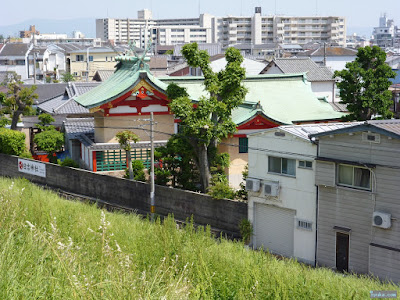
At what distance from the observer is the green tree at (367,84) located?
2716 centimetres

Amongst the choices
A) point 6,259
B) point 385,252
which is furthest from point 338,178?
point 6,259

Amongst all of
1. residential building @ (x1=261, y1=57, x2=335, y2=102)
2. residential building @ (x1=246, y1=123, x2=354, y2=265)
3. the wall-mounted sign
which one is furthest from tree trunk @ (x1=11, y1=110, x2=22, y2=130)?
residential building @ (x1=261, y1=57, x2=335, y2=102)

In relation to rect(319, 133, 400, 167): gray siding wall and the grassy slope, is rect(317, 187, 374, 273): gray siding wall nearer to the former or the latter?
rect(319, 133, 400, 167): gray siding wall

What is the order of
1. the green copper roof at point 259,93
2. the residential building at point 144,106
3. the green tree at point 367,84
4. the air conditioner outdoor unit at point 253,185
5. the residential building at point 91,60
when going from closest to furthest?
1. the air conditioner outdoor unit at point 253,185
2. the green tree at point 367,84
3. the green copper roof at point 259,93
4. the residential building at point 144,106
5. the residential building at point 91,60

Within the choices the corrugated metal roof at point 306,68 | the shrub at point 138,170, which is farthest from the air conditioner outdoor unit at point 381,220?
the corrugated metal roof at point 306,68

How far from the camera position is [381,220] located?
1856 centimetres

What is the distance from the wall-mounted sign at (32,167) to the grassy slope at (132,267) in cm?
1307

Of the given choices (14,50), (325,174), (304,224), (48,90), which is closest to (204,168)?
(304,224)

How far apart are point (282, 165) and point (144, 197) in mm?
7122

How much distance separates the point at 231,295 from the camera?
39.3 feet

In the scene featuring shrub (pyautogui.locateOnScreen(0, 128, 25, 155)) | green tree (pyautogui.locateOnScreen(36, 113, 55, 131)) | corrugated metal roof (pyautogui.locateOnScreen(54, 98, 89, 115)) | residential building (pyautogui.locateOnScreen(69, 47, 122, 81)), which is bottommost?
shrub (pyautogui.locateOnScreen(0, 128, 25, 155))

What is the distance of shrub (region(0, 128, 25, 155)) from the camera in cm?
3372

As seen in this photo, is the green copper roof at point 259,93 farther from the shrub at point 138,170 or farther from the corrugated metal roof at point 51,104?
the corrugated metal roof at point 51,104

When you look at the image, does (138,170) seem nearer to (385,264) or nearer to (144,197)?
(144,197)
